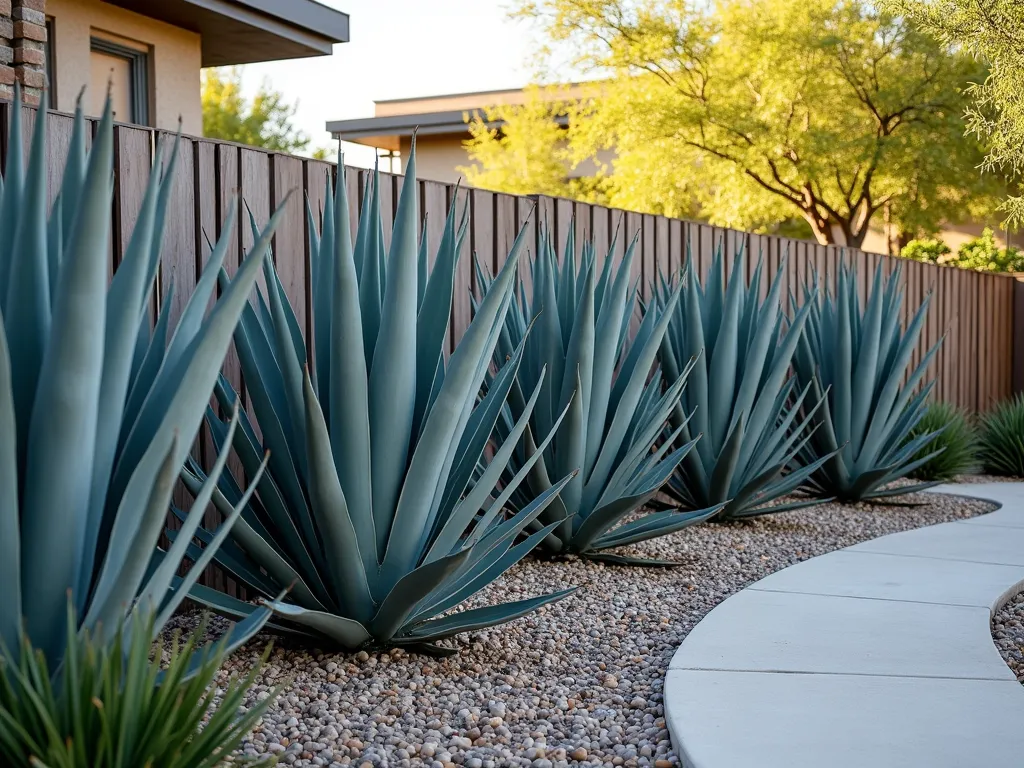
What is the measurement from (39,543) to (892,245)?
28.7 meters

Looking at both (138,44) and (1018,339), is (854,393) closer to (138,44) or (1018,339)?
(1018,339)

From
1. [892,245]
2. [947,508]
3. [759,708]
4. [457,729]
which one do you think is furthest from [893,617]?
[892,245]

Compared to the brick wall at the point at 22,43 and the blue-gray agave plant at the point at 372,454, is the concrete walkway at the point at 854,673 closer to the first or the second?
the blue-gray agave plant at the point at 372,454

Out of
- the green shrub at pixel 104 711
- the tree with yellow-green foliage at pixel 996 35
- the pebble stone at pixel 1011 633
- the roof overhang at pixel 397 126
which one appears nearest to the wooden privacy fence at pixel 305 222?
the green shrub at pixel 104 711

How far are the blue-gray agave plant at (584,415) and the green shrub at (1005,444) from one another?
5829 millimetres

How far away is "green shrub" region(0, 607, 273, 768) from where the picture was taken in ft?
6.82

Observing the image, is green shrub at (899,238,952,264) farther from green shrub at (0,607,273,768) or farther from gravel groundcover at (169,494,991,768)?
green shrub at (0,607,273,768)

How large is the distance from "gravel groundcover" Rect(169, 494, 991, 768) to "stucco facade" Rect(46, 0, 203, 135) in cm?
706

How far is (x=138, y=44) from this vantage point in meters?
11.2

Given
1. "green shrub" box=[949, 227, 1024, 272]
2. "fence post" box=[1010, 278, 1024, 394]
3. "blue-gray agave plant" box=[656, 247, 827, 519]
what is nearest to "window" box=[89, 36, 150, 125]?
"blue-gray agave plant" box=[656, 247, 827, 519]

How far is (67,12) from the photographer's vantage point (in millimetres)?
10102

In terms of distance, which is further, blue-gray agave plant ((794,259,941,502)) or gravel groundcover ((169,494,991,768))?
blue-gray agave plant ((794,259,941,502))

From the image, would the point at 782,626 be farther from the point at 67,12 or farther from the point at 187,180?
the point at 67,12

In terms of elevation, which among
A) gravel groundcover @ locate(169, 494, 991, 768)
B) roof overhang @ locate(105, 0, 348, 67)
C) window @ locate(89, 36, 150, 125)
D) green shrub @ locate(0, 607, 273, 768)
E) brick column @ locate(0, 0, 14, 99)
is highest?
roof overhang @ locate(105, 0, 348, 67)
